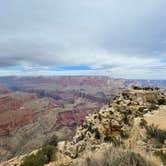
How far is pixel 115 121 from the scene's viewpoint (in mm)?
22922

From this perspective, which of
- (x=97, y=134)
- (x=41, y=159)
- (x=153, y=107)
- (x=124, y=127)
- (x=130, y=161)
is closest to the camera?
(x=130, y=161)

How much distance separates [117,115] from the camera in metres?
24.1

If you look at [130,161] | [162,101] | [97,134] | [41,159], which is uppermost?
[130,161]

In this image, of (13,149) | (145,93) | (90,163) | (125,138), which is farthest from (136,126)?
(13,149)

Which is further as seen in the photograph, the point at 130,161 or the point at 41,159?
the point at 41,159

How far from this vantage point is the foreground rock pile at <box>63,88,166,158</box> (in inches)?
828

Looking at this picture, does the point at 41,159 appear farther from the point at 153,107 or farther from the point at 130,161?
the point at 153,107

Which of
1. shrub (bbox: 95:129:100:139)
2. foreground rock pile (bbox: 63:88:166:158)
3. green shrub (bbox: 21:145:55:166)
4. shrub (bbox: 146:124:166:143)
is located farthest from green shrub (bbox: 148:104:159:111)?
green shrub (bbox: 21:145:55:166)

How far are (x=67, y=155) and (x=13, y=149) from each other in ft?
540

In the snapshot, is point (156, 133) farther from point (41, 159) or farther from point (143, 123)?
point (41, 159)

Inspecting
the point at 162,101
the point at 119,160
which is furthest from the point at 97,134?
the point at 119,160

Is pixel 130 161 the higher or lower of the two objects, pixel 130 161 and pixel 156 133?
the higher

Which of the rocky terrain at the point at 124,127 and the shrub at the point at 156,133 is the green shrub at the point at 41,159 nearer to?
the rocky terrain at the point at 124,127

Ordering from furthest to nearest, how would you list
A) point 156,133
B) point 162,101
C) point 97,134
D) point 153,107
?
point 162,101 < point 153,107 < point 97,134 < point 156,133
